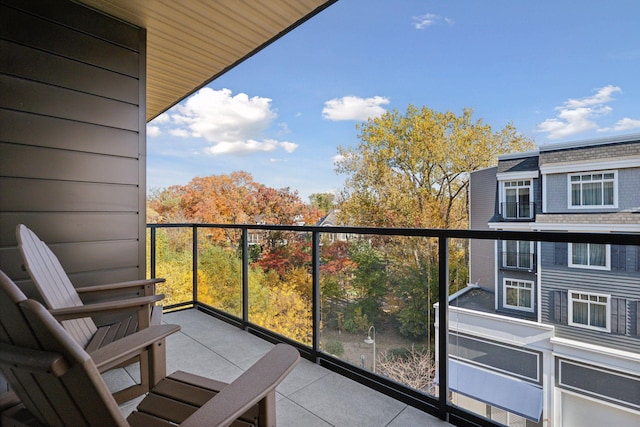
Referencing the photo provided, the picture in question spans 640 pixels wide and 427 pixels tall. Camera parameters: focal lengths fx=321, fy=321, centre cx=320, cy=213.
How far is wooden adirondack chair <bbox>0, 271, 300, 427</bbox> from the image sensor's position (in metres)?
0.76

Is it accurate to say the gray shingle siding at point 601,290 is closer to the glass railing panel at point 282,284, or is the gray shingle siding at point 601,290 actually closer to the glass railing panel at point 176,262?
the glass railing panel at point 282,284

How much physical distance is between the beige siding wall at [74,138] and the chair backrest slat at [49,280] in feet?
1.34

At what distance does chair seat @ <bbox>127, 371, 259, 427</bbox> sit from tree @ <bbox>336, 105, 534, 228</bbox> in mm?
15363

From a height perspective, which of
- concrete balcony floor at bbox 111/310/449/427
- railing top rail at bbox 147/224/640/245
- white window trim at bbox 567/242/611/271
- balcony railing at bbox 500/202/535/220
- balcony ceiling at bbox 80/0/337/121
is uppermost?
balcony ceiling at bbox 80/0/337/121

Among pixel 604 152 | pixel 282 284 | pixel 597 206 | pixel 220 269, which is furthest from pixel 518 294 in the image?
pixel 604 152

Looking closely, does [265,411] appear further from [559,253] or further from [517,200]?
[517,200]

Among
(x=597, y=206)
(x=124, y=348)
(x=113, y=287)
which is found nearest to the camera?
(x=124, y=348)

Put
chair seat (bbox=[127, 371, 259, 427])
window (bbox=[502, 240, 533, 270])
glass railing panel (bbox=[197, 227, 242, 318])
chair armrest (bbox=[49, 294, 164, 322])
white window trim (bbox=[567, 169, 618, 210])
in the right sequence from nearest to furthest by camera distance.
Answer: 1. chair seat (bbox=[127, 371, 259, 427])
2. chair armrest (bbox=[49, 294, 164, 322])
3. window (bbox=[502, 240, 533, 270])
4. glass railing panel (bbox=[197, 227, 242, 318])
5. white window trim (bbox=[567, 169, 618, 210])

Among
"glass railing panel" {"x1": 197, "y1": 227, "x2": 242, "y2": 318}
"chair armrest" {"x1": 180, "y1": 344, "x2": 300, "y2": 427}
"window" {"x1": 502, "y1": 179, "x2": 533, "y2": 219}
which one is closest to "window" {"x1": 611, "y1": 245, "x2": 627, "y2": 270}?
"chair armrest" {"x1": 180, "y1": 344, "x2": 300, "y2": 427}

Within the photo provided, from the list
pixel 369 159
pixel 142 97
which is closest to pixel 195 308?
pixel 142 97

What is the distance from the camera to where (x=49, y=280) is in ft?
5.75

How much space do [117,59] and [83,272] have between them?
1669 millimetres

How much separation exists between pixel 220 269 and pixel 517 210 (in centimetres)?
1114

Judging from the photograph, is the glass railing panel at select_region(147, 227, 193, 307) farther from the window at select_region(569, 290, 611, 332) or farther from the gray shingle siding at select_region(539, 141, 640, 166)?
the gray shingle siding at select_region(539, 141, 640, 166)
